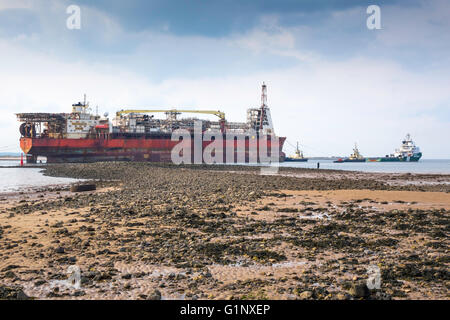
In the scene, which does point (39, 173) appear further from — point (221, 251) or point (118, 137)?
point (221, 251)

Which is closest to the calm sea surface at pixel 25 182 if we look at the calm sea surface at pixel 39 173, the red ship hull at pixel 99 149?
the calm sea surface at pixel 39 173

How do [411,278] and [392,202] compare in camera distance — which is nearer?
[411,278]

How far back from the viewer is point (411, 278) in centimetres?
560

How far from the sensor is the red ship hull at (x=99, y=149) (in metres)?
57.0

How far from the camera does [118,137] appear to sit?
62.0 metres

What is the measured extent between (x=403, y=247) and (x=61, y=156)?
5995cm

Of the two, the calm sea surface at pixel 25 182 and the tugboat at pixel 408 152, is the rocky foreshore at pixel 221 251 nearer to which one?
the calm sea surface at pixel 25 182

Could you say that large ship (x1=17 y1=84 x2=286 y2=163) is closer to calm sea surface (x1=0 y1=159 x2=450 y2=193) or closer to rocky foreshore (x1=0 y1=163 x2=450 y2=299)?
calm sea surface (x1=0 y1=159 x2=450 y2=193)

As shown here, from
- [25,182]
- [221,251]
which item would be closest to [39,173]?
[25,182]

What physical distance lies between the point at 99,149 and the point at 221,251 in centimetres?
5605
